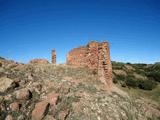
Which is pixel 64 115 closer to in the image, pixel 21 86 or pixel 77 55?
pixel 21 86

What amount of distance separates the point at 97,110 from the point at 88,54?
769 cm

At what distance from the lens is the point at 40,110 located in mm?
9398

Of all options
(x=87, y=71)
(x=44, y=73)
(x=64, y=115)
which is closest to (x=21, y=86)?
(x=44, y=73)

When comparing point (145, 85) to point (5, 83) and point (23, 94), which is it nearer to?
point (23, 94)

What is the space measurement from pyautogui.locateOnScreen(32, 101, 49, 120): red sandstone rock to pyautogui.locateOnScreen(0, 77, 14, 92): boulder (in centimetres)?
243

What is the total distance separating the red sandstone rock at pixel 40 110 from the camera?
359 inches

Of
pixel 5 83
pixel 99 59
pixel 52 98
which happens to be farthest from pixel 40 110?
pixel 99 59

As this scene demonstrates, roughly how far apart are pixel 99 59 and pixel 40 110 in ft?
26.5

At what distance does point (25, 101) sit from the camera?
1018 cm

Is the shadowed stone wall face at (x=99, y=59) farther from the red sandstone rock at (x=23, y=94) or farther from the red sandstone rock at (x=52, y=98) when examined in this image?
the red sandstone rock at (x=23, y=94)

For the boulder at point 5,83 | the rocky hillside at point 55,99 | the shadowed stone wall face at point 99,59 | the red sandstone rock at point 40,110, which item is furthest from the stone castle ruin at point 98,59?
the boulder at point 5,83

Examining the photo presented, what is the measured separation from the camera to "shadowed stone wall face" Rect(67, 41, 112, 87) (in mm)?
15742

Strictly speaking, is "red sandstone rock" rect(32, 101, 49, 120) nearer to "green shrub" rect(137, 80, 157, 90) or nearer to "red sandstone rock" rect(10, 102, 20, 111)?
"red sandstone rock" rect(10, 102, 20, 111)

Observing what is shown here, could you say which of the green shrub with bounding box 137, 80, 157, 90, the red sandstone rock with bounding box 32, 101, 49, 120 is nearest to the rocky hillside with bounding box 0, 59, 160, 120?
the red sandstone rock with bounding box 32, 101, 49, 120
